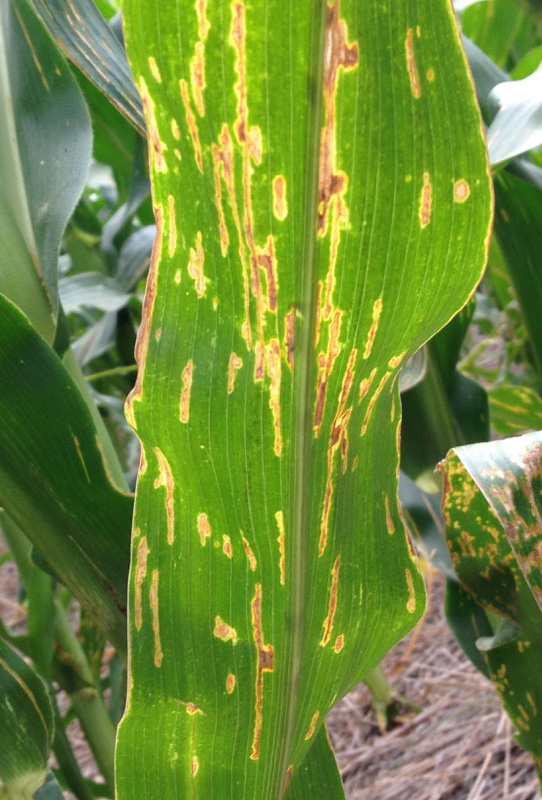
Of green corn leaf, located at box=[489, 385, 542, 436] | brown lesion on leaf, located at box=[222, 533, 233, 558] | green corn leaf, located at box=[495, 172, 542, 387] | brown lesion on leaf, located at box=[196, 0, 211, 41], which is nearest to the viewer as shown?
brown lesion on leaf, located at box=[196, 0, 211, 41]

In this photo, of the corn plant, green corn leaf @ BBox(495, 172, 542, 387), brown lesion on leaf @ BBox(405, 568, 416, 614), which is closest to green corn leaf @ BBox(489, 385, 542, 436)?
green corn leaf @ BBox(495, 172, 542, 387)

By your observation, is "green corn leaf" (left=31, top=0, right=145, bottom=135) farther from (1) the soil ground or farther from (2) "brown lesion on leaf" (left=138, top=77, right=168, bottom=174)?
(1) the soil ground

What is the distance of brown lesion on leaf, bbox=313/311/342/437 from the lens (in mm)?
286

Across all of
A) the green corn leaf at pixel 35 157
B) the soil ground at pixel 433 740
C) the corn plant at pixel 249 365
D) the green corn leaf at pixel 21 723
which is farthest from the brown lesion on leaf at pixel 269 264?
the soil ground at pixel 433 740

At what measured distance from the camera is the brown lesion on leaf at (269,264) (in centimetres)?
27

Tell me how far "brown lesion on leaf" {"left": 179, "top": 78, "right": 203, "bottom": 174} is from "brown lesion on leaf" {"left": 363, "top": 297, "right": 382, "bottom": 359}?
0.08 metres

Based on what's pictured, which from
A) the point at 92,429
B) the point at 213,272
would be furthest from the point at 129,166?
the point at 213,272

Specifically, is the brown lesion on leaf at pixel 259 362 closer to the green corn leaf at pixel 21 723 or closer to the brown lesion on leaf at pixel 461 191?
the brown lesion on leaf at pixel 461 191

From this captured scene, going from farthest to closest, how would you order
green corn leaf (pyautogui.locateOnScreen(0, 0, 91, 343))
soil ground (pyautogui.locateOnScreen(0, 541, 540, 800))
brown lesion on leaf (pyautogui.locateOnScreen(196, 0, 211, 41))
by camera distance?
soil ground (pyautogui.locateOnScreen(0, 541, 540, 800)) → green corn leaf (pyautogui.locateOnScreen(0, 0, 91, 343)) → brown lesion on leaf (pyautogui.locateOnScreen(196, 0, 211, 41))

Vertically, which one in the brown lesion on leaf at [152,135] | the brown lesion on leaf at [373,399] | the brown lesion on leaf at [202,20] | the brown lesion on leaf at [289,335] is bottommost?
the brown lesion on leaf at [373,399]

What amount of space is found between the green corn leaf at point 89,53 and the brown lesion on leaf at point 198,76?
6.2 inches

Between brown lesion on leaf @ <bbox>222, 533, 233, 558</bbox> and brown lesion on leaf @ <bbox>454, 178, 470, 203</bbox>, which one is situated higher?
brown lesion on leaf @ <bbox>454, 178, 470, 203</bbox>

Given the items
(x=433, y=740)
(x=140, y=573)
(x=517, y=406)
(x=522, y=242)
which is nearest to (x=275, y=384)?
(x=140, y=573)

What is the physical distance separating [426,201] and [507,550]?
0.34m
